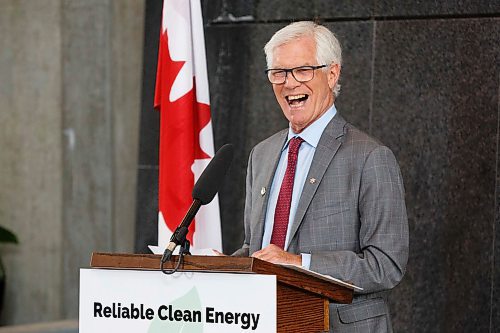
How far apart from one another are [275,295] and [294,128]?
0.99 meters

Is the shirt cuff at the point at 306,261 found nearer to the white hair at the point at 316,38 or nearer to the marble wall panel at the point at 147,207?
the white hair at the point at 316,38

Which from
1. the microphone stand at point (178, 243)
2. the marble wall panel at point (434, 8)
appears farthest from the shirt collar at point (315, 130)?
the marble wall panel at point (434, 8)

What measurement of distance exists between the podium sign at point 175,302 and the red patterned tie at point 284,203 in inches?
27.9

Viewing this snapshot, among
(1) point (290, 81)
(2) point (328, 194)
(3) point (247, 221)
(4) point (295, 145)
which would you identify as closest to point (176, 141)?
(3) point (247, 221)

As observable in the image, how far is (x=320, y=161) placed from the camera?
3.58 m

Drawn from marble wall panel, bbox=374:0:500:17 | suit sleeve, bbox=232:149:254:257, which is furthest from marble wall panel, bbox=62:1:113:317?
suit sleeve, bbox=232:149:254:257

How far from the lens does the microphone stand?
2887 mm

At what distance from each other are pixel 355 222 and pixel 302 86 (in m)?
0.50

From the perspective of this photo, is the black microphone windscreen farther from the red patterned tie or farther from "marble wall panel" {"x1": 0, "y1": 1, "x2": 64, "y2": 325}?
"marble wall panel" {"x1": 0, "y1": 1, "x2": 64, "y2": 325}

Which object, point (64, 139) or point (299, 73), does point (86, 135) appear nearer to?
point (64, 139)

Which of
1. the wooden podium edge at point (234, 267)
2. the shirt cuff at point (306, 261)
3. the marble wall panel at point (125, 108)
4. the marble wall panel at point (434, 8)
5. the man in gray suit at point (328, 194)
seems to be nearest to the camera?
the wooden podium edge at point (234, 267)

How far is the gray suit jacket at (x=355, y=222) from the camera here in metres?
3.36

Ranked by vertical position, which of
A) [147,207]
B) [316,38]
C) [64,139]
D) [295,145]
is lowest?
[147,207]

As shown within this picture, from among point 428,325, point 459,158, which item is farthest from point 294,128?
point 428,325
